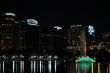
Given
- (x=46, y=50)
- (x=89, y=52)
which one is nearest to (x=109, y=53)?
(x=89, y=52)

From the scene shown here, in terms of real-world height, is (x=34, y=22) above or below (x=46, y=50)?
above

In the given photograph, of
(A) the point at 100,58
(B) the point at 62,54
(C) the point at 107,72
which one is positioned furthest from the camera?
(B) the point at 62,54

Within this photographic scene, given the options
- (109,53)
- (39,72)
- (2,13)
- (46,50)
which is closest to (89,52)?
(109,53)

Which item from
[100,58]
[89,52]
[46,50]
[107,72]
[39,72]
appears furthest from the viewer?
[46,50]

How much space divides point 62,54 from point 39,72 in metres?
50.3

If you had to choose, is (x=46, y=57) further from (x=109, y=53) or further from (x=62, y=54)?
(x=109, y=53)

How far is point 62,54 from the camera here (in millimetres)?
111000

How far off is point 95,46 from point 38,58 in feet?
52.6

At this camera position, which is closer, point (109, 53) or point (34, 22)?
point (109, 53)

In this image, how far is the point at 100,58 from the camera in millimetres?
93250

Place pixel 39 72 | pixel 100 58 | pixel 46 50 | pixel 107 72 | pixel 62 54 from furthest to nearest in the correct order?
pixel 46 50
pixel 62 54
pixel 100 58
pixel 39 72
pixel 107 72

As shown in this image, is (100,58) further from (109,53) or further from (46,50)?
(46,50)

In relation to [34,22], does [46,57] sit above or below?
below

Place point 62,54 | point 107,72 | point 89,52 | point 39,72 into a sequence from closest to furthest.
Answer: point 107,72 < point 39,72 < point 89,52 < point 62,54
